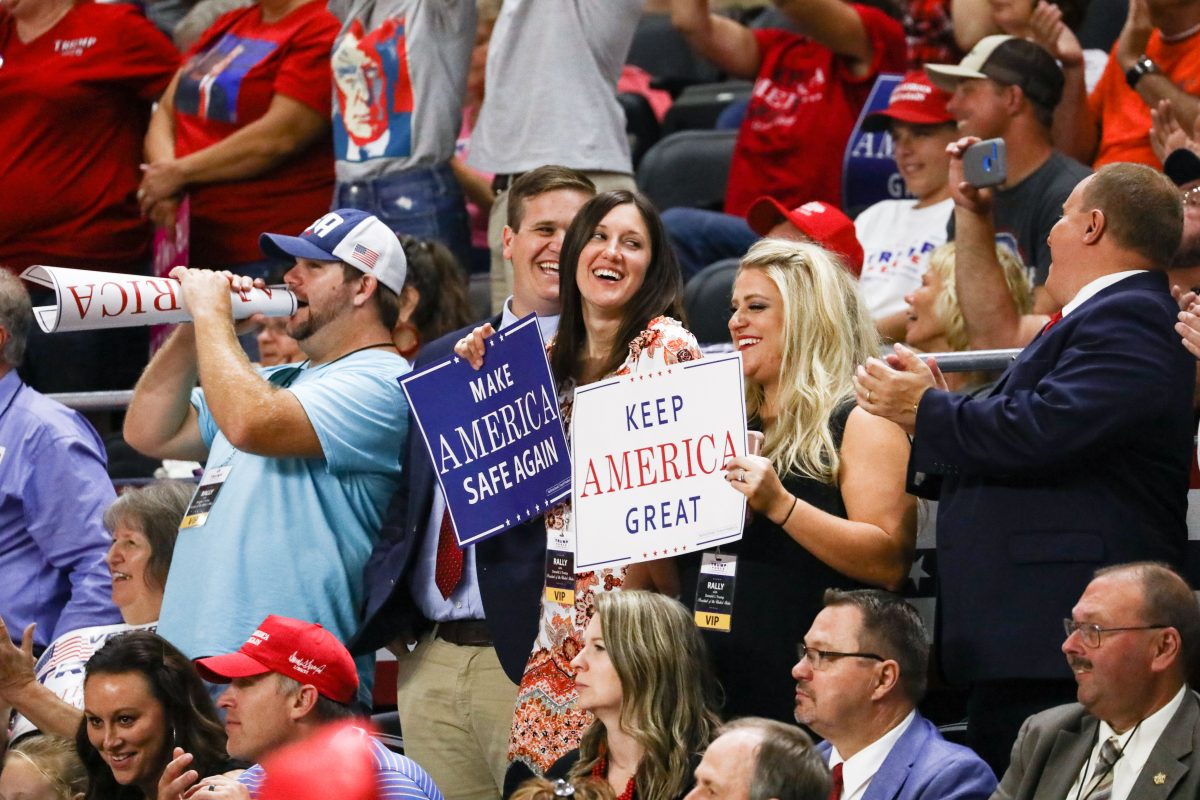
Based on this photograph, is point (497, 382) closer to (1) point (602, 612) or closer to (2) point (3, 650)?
(1) point (602, 612)

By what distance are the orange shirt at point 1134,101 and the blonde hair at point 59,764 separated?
3.56 m

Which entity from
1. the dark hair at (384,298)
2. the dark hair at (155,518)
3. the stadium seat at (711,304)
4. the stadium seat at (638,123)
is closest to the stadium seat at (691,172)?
the stadium seat at (638,123)

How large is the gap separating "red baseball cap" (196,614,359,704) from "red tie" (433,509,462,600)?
13.7 inches

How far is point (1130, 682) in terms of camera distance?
4.03 m

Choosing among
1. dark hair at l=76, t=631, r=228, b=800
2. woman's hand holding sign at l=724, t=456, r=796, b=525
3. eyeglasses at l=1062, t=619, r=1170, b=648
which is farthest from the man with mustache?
dark hair at l=76, t=631, r=228, b=800

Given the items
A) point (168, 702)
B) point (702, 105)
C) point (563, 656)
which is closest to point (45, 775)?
point (168, 702)

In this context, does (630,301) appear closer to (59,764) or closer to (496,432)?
(496,432)

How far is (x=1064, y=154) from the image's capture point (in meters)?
6.68

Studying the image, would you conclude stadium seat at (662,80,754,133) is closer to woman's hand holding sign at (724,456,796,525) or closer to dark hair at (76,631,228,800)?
dark hair at (76,631,228,800)

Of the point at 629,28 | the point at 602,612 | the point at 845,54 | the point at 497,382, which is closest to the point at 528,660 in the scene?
the point at 602,612

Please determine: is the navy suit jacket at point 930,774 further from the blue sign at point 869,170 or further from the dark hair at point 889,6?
the dark hair at point 889,6

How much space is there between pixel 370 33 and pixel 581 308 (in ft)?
7.95

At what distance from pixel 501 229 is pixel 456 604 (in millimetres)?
2031

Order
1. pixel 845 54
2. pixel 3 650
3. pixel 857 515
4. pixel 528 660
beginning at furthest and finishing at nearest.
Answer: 1. pixel 845 54
2. pixel 3 650
3. pixel 528 660
4. pixel 857 515
